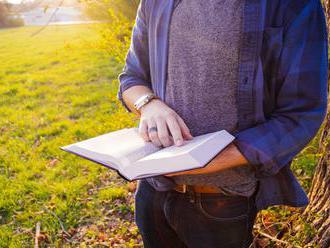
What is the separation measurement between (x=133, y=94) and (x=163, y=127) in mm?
328

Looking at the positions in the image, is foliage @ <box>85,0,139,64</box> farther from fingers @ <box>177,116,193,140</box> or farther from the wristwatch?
fingers @ <box>177,116,193,140</box>

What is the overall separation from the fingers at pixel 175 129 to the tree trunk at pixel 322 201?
1044 millimetres

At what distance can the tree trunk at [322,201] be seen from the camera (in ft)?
5.71

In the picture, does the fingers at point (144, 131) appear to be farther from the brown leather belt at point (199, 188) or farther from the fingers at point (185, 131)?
the brown leather belt at point (199, 188)

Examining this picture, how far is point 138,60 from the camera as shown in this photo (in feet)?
4.87

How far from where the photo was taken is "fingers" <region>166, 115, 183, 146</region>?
1075mm

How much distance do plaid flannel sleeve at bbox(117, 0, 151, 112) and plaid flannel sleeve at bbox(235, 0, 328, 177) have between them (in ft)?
1.78

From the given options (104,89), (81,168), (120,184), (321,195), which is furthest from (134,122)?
(104,89)

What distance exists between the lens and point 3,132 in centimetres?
501

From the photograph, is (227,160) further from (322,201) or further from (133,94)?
(322,201)

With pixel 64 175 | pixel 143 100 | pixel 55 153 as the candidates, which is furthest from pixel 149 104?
pixel 55 153

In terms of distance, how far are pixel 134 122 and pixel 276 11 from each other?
2403 millimetres

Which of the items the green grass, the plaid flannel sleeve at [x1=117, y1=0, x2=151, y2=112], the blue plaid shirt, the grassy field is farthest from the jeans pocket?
the green grass

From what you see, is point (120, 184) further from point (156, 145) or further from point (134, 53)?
point (156, 145)
